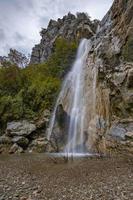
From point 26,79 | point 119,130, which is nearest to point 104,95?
point 119,130

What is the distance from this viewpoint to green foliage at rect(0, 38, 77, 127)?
101 feet

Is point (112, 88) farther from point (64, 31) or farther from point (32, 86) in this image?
point (64, 31)

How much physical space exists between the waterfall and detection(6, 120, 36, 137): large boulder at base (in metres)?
1.80

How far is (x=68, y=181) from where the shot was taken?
36.8 feet

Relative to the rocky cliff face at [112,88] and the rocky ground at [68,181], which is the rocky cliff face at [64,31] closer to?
the rocky cliff face at [112,88]

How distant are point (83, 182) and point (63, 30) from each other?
158ft

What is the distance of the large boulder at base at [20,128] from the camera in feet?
85.4

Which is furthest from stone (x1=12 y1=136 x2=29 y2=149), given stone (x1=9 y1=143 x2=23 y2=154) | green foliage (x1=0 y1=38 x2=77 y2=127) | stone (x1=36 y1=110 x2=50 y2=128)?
green foliage (x1=0 y1=38 x2=77 y2=127)

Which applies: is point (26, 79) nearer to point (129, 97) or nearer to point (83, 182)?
point (129, 97)

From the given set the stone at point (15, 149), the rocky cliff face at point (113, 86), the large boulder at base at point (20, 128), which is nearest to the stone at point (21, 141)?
the large boulder at base at point (20, 128)

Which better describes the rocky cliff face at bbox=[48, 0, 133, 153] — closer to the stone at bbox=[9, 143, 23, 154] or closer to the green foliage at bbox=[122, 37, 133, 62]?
the green foliage at bbox=[122, 37, 133, 62]

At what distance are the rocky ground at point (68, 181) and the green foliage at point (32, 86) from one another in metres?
15.5

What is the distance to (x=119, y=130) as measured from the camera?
62.1ft

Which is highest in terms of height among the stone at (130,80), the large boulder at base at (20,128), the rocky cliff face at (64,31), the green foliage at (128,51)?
the rocky cliff face at (64,31)
